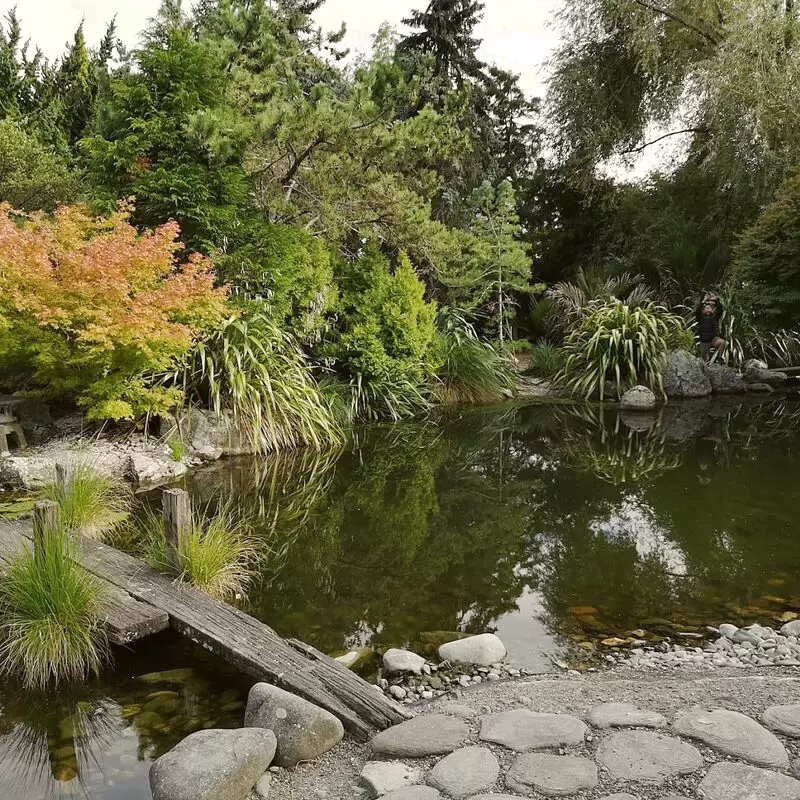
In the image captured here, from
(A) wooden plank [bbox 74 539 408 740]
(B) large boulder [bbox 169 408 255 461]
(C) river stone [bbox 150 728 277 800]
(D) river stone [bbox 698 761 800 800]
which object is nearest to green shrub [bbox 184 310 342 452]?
(B) large boulder [bbox 169 408 255 461]

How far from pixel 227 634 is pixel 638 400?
8.97 metres

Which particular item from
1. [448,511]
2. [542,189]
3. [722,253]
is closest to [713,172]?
[722,253]

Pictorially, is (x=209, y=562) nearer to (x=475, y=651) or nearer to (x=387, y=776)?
(x=475, y=651)

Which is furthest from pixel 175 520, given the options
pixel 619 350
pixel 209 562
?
pixel 619 350

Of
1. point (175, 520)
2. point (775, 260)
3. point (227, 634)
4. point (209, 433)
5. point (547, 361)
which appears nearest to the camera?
point (227, 634)

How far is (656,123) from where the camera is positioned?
49.0ft

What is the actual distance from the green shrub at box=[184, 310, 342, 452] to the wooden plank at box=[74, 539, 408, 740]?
3.49 meters

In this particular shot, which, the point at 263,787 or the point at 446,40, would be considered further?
the point at 446,40

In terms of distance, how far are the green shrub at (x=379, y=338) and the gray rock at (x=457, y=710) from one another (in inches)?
262

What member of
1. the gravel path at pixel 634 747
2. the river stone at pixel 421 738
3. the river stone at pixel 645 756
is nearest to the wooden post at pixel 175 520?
the gravel path at pixel 634 747

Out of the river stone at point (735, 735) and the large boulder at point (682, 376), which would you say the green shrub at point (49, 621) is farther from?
the large boulder at point (682, 376)

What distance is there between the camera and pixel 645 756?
87.7 inches

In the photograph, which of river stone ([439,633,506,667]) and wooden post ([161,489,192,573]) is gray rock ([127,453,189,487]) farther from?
river stone ([439,633,506,667])

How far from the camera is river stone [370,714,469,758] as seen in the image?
240cm
